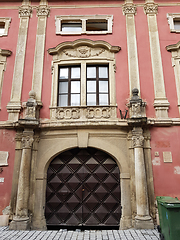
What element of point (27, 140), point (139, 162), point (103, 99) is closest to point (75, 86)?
point (103, 99)

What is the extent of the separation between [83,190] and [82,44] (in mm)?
5637

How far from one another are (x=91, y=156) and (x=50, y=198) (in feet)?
6.55

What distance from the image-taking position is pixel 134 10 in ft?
28.0

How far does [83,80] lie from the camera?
25.2ft

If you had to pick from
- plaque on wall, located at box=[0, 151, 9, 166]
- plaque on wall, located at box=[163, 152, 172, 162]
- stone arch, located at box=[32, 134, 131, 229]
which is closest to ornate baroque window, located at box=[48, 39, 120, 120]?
stone arch, located at box=[32, 134, 131, 229]

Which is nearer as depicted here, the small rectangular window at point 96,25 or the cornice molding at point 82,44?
the cornice molding at point 82,44

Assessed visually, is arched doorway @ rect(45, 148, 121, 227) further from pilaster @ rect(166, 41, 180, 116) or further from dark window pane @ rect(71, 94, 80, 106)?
pilaster @ rect(166, 41, 180, 116)

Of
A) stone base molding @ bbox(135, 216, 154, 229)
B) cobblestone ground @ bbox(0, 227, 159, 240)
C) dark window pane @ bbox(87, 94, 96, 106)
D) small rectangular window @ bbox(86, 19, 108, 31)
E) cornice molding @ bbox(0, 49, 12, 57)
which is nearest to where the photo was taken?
cobblestone ground @ bbox(0, 227, 159, 240)

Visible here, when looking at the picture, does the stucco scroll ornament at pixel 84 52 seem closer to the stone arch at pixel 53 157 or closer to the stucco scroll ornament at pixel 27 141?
the stone arch at pixel 53 157

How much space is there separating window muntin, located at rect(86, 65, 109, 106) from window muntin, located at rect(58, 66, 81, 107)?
44cm

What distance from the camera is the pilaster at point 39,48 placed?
305 inches

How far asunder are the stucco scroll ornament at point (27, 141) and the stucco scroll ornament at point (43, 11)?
549 cm

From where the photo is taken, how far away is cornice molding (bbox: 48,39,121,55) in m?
7.98

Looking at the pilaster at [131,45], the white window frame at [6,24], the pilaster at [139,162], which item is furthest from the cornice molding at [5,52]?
the pilaster at [139,162]
